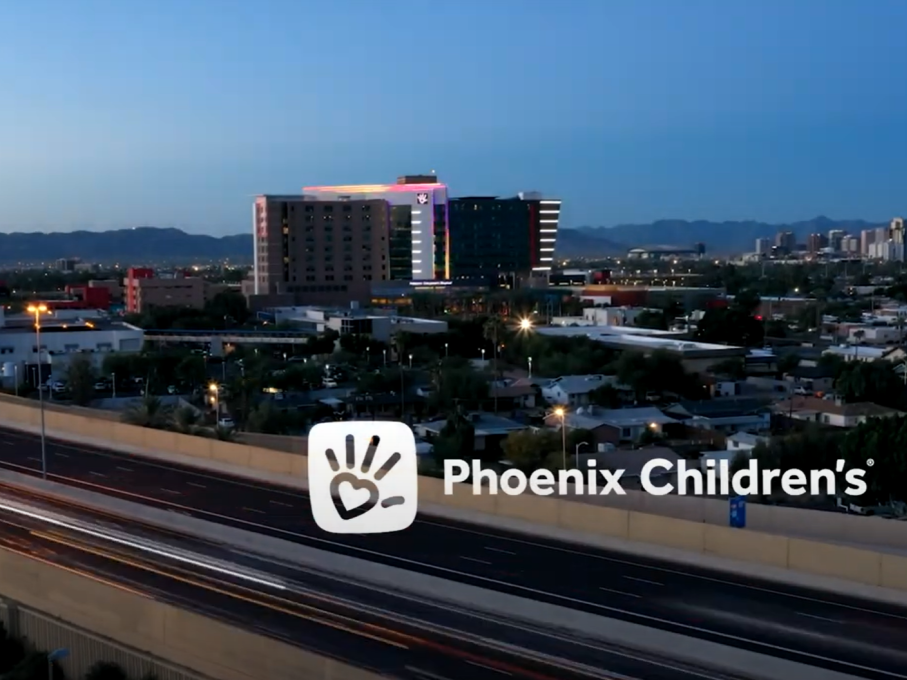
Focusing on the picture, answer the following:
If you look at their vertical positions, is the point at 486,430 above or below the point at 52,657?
below

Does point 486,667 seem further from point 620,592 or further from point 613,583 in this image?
point 613,583

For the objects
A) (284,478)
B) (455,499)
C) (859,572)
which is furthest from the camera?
(284,478)

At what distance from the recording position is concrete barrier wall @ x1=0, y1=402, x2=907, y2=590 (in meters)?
14.0

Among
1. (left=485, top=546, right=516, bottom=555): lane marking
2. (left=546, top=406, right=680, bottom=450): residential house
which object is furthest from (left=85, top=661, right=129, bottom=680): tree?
(left=546, top=406, right=680, bottom=450): residential house

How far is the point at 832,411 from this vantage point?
31.9 metres

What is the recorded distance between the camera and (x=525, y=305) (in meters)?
86.7

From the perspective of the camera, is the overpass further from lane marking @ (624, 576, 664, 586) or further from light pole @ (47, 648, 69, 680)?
light pole @ (47, 648, 69, 680)

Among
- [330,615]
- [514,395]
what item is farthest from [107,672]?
[514,395]

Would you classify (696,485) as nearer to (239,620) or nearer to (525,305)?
(239,620)

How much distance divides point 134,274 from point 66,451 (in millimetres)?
69729

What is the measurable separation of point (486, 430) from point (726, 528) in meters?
15.0

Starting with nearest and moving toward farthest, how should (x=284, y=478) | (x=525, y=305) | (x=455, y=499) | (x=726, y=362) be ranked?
(x=455, y=499) < (x=284, y=478) < (x=726, y=362) < (x=525, y=305)

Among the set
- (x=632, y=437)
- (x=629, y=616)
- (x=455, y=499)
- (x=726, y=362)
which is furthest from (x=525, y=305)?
(x=629, y=616)

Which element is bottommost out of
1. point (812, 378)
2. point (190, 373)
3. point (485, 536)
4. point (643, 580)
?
point (812, 378)
